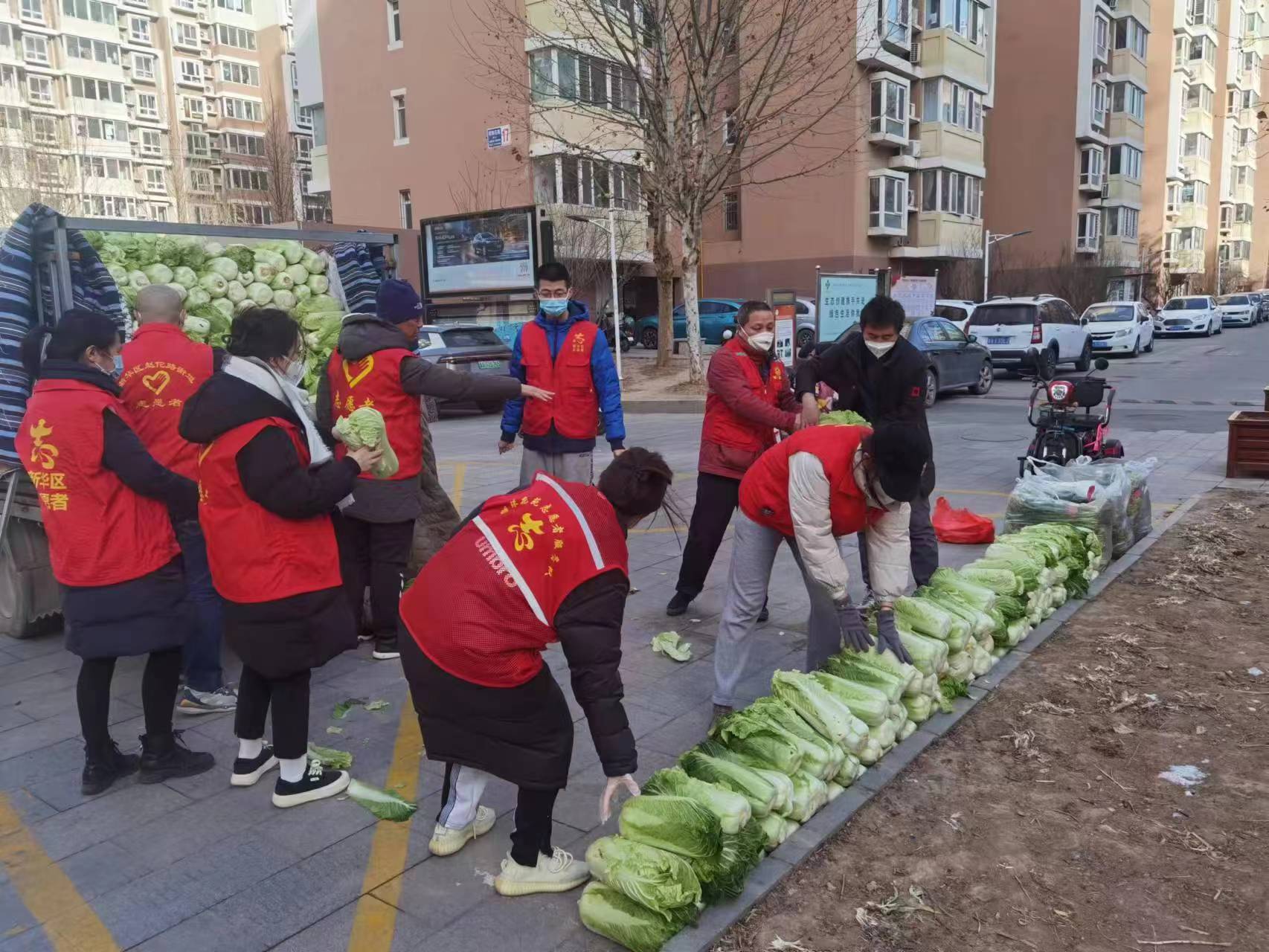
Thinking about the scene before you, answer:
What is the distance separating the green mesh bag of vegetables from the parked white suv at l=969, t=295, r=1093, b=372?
20.1 m

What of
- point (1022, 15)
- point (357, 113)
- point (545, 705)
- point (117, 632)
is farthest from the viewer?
point (1022, 15)

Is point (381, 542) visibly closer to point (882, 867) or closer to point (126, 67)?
point (882, 867)

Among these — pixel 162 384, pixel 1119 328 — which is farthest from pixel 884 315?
pixel 1119 328

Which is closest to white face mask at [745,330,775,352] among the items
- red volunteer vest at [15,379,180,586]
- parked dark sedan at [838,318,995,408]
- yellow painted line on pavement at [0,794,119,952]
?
red volunteer vest at [15,379,180,586]

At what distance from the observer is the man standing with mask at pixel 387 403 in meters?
4.77

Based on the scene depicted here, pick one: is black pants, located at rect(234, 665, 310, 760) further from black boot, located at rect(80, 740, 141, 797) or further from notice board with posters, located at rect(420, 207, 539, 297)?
notice board with posters, located at rect(420, 207, 539, 297)

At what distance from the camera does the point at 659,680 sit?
16.3 feet

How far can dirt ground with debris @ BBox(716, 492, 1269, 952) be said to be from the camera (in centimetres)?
299

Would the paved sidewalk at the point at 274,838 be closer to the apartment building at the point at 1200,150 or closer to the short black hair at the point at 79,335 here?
the short black hair at the point at 79,335

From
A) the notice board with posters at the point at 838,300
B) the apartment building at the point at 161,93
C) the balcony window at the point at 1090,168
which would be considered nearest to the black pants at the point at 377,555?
the notice board with posters at the point at 838,300

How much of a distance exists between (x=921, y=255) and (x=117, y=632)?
38455 mm

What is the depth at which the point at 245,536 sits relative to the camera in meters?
3.36

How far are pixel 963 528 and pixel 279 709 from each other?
5530 millimetres

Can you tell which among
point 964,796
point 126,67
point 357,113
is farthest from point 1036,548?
point 126,67
